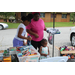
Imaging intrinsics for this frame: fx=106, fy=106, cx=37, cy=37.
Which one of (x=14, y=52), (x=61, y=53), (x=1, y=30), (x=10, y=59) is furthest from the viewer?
(x=1, y=30)

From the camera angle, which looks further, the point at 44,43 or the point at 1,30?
the point at 1,30

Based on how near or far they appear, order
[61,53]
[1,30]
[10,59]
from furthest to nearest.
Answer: [1,30] < [61,53] < [10,59]

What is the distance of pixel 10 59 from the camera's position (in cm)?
191

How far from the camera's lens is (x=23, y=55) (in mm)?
1929
